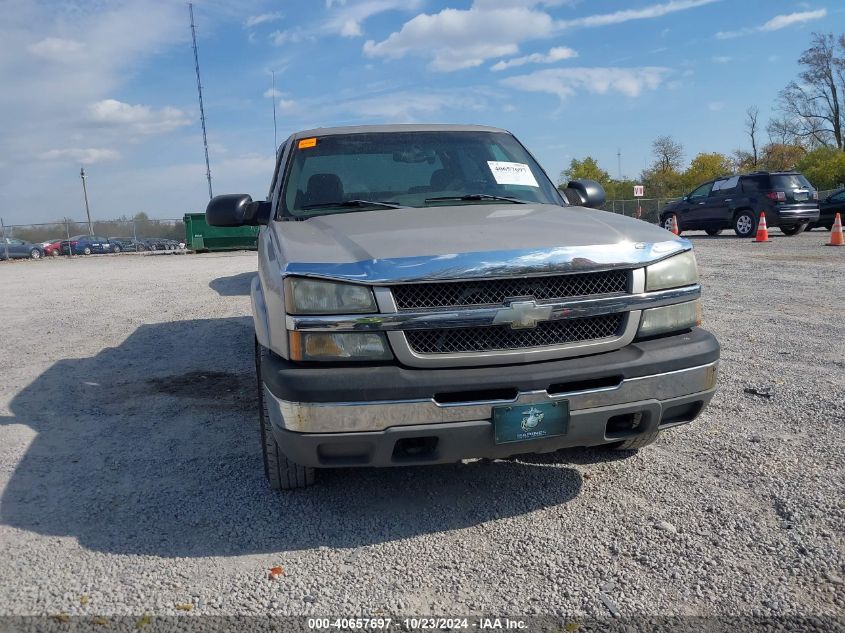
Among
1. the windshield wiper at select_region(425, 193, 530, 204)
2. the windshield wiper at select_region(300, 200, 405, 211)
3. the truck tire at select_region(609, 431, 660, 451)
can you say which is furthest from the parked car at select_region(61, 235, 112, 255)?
the truck tire at select_region(609, 431, 660, 451)

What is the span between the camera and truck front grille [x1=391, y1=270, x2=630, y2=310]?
2.80 m

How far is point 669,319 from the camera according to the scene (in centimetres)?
312

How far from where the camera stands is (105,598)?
256 centimetres

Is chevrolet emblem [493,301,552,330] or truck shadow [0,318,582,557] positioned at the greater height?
chevrolet emblem [493,301,552,330]

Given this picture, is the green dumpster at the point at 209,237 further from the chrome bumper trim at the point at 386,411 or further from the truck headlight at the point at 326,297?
the chrome bumper trim at the point at 386,411

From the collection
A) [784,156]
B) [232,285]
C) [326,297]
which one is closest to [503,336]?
[326,297]

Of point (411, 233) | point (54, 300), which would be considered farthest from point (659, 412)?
point (54, 300)

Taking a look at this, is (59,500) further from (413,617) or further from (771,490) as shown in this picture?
(771,490)

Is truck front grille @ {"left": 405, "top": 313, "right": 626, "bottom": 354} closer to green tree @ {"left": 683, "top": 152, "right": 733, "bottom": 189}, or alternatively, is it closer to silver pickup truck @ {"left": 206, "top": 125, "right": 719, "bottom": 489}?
silver pickup truck @ {"left": 206, "top": 125, "right": 719, "bottom": 489}

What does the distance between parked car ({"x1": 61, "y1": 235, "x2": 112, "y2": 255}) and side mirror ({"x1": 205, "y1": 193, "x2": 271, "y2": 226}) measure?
112ft

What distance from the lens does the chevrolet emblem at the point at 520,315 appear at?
281cm

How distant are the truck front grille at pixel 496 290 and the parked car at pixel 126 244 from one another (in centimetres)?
3551

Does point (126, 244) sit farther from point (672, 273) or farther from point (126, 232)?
point (672, 273)

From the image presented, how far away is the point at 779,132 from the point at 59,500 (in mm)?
71251
